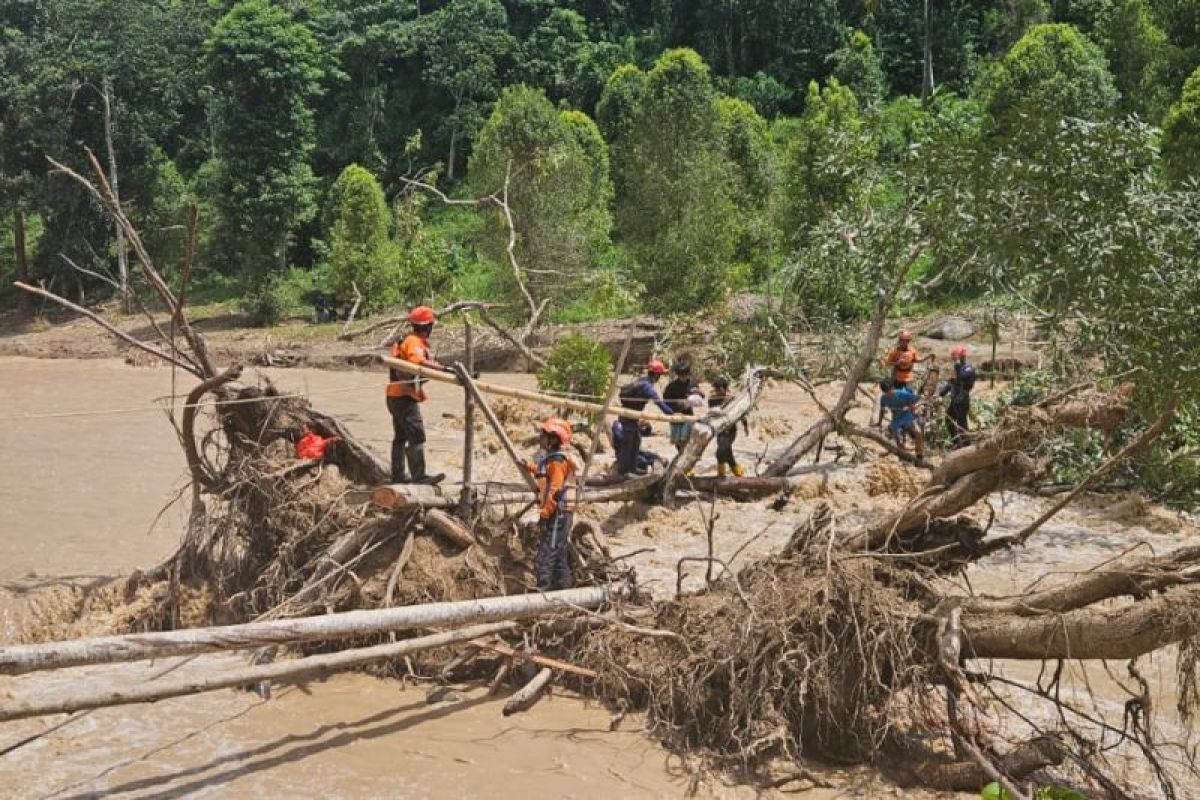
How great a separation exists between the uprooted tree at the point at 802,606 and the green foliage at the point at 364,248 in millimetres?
21214

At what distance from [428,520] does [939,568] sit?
3650mm

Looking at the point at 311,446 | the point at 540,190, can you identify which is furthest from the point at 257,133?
the point at 311,446

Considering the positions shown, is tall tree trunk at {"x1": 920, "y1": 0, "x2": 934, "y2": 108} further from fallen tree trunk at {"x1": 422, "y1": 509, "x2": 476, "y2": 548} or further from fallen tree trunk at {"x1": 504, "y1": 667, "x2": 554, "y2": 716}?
fallen tree trunk at {"x1": 504, "y1": 667, "x2": 554, "y2": 716}

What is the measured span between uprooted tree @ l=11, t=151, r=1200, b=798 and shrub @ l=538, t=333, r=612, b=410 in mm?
7292

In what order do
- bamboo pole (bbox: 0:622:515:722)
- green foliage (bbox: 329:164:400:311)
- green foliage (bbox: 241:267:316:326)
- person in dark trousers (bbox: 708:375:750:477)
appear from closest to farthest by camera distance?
bamboo pole (bbox: 0:622:515:722), person in dark trousers (bbox: 708:375:750:477), green foliage (bbox: 329:164:400:311), green foliage (bbox: 241:267:316:326)

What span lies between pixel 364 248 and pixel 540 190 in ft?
23.1

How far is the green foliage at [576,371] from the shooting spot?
16.4 m

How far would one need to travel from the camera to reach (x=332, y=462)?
8.98m

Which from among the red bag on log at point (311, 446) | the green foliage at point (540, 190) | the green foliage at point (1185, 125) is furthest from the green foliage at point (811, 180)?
the red bag on log at point (311, 446)

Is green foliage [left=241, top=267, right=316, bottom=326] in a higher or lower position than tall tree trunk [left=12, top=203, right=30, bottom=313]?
lower

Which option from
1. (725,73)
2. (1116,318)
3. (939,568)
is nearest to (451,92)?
(725,73)

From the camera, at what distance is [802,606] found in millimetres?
6516

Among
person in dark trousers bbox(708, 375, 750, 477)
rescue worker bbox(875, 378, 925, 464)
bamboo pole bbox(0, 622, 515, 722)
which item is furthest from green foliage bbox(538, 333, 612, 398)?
bamboo pole bbox(0, 622, 515, 722)

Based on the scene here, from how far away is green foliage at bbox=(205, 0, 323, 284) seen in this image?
32.2 m
